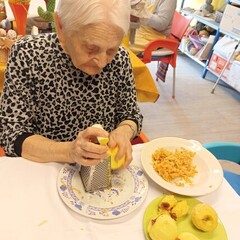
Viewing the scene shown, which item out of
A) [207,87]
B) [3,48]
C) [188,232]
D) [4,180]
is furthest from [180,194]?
[207,87]

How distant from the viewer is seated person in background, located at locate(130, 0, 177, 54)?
2688 millimetres

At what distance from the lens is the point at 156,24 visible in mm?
2760

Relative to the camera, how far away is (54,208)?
744 millimetres

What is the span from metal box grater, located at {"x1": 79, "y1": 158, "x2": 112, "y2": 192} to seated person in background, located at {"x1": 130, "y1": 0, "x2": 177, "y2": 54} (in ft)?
6.38

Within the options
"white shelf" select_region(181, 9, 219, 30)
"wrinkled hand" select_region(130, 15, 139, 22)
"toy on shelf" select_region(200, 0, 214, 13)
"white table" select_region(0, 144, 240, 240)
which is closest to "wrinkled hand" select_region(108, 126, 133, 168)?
"white table" select_region(0, 144, 240, 240)

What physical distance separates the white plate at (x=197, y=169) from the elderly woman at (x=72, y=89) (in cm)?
8

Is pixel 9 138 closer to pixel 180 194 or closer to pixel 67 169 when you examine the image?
pixel 67 169

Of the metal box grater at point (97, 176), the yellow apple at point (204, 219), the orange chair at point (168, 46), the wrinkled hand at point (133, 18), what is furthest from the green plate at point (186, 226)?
the orange chair at point (168, 46)

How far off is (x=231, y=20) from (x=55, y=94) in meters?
2.78

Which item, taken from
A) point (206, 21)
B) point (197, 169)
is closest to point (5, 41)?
point (197, 169)

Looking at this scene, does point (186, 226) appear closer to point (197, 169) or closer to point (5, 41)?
point (197, 169)

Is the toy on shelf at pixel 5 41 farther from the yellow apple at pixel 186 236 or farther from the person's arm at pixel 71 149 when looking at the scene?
the yellow apple at pixel 186 236

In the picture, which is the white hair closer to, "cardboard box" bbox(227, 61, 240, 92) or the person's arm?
the person's arm

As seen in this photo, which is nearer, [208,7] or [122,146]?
[122,146]
